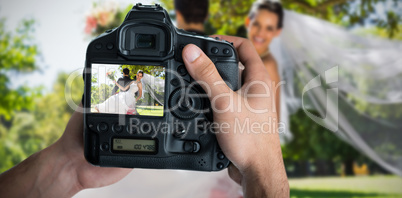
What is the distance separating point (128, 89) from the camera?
1.87ft

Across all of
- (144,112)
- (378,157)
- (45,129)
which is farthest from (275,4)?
(45,129)

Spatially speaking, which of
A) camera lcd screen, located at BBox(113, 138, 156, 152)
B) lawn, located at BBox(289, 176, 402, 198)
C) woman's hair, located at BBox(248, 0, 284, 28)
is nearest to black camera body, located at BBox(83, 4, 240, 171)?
camera lcd screen, located at BBox(113, 138, 156, 152)

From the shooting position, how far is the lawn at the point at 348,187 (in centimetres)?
337

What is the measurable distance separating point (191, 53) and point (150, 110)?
0.32 feet

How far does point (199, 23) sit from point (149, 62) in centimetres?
103

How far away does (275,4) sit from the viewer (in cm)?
218

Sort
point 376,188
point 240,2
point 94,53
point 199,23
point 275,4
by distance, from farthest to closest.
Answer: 1. point 376,188
2. point 240,2
3. point 275,4
4. point 199,23
5. point 94,53

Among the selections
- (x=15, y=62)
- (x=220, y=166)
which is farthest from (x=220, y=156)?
(x=15, y=62)

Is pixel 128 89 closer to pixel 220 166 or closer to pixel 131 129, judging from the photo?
pixel 131 129

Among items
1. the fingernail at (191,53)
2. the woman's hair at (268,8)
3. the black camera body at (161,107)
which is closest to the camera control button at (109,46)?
the black camera body at (161,107)

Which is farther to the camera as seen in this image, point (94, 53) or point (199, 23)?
point (199, 23)

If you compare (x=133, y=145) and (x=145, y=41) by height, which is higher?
(x=145, y=41)

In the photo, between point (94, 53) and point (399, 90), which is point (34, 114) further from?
point (94, 53)

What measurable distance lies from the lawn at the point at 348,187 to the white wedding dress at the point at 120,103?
270cm
